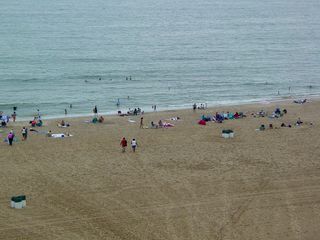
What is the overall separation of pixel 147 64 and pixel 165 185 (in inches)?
2145

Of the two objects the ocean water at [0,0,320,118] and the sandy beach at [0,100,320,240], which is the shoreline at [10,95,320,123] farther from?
the sandy beach at [0,100,320,240]

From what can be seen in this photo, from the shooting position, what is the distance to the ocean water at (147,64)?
60594mm

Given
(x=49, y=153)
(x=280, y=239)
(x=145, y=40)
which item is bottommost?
(x=280, y=239)

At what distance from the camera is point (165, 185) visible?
2961cm

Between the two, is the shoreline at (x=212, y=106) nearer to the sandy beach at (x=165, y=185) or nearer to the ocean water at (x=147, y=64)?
the ocean water at (x=147, y=64)

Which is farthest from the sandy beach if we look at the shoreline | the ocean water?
the ocean water

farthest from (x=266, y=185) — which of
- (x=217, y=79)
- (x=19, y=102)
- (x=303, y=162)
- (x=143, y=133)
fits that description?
(x=217, y=79)

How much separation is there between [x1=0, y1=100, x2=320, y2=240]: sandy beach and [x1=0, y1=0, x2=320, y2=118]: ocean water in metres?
16.5

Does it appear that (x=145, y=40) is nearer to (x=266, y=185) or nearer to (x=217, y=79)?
(x=217, y=79)

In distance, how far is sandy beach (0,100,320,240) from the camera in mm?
24469

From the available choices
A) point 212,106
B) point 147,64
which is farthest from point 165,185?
point 147,64

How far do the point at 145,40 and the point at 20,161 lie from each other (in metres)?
81.2

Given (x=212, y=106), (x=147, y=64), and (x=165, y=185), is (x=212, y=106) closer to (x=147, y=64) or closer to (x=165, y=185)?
(x=165, y=185)

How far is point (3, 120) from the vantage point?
4638 cm
